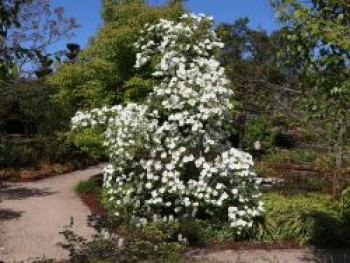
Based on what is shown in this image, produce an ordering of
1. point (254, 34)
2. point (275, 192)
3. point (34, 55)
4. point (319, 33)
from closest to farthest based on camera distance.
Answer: point (34, 55)
point (319, 33)
point (275, 192)
point (254, 34)

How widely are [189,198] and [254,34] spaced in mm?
31256

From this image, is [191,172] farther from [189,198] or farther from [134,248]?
[134,248]

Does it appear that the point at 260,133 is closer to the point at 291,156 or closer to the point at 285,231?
the point at 291,156

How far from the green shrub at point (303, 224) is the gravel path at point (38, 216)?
10.4 feet

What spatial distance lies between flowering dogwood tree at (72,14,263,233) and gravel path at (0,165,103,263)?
1230 millimetres

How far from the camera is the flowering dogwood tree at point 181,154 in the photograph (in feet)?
29.3

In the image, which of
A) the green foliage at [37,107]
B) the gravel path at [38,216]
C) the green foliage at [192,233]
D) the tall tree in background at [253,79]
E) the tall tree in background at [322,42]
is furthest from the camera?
the green foliage at [37,107]

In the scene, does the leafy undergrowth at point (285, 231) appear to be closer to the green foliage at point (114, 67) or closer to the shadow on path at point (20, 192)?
the green foliage at point (114, 67)

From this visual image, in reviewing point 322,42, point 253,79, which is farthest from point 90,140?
point 322,42

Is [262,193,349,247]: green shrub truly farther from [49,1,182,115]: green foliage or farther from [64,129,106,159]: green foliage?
[49,1,182,115]: green foliage

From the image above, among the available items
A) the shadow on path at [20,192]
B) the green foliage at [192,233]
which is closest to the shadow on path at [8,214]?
the shadow on path at [20,192]

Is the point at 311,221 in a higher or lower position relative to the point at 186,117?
lower

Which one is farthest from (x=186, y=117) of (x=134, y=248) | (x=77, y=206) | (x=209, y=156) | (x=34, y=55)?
(x=34, y=55)

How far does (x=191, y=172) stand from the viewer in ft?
30.9
